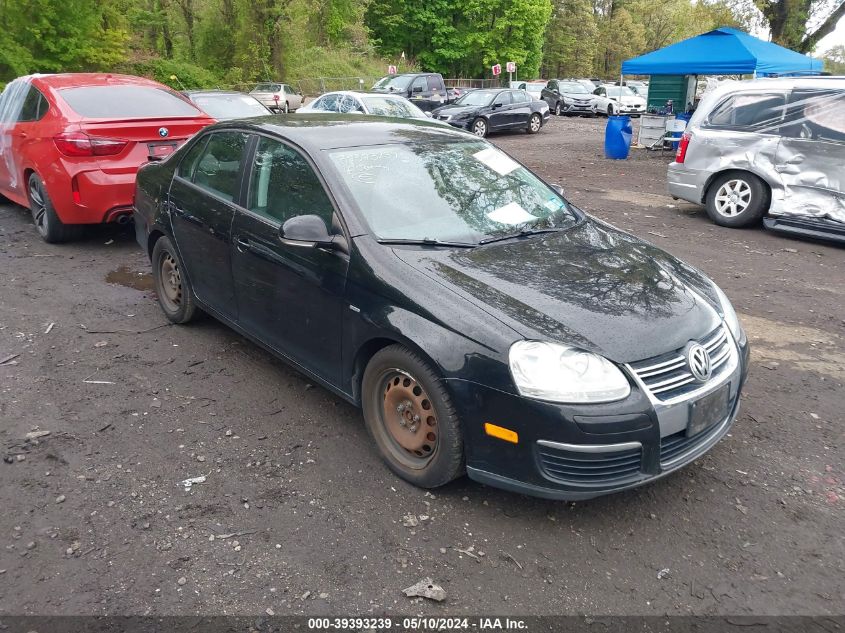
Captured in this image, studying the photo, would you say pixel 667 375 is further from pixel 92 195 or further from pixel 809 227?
pixel 809 227

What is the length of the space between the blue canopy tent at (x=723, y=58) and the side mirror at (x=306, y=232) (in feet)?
47.3

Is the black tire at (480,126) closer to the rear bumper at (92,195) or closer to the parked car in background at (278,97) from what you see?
the parked car in background at (278,97)

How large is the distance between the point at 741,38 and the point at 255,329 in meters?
15.3

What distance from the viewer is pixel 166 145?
7.27 m

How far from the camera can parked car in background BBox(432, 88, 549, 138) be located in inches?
825

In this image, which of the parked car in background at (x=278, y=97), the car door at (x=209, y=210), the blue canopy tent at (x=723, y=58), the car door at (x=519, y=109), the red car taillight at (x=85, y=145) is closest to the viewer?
the car door at (x=209, y=210)

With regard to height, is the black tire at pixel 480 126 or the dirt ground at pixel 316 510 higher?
the black tire at pixel 480 126

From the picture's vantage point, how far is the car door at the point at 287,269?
12.1ft

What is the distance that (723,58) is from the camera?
604 inches

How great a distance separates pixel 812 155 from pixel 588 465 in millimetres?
6993

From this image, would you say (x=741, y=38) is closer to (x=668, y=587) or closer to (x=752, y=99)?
(x=752, y=99)

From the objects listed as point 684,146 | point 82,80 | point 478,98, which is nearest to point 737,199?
point 684,146

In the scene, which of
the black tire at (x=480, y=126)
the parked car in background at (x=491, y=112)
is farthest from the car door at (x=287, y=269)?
the black tire at (x=480, y=126)

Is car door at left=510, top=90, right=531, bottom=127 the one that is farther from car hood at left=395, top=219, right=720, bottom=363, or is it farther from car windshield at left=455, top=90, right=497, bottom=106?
car hood at left=395, top=219, right=720, bottom=363
